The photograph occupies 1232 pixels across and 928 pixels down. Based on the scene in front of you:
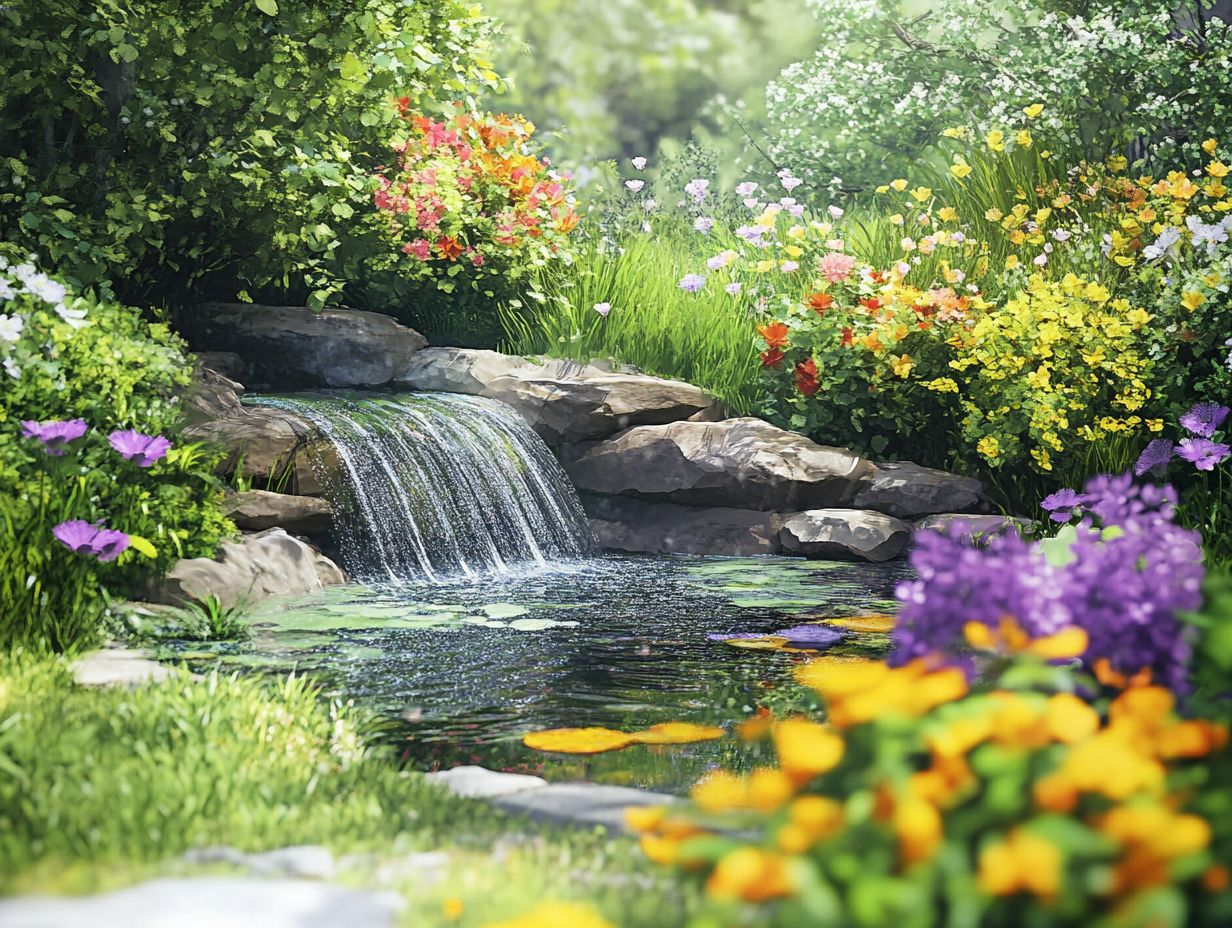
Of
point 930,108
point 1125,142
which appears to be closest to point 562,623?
point 1125,142

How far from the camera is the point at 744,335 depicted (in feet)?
33.3

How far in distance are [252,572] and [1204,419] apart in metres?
5.04


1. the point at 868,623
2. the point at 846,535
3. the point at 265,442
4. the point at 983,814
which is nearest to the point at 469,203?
the point at 265,442

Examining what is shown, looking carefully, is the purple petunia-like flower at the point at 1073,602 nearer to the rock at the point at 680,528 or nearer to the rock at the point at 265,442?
the rock at the point at 265,442

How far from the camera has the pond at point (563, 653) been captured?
409cm

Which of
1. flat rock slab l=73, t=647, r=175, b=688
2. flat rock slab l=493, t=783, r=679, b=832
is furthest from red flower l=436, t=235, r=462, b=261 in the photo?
flat rock slab l=493, t=783, r=679, b=832

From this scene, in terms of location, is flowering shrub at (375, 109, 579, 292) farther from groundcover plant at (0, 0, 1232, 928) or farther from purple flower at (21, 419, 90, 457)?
purple flower at (21, 419, 90, 457)

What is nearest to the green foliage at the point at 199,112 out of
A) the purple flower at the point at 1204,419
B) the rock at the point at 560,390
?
the rock at the point at 560,390

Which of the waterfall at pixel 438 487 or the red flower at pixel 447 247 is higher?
the red flower at pixel 447 247

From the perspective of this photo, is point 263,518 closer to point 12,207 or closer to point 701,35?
point 12,207

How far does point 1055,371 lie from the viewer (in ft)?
27.2

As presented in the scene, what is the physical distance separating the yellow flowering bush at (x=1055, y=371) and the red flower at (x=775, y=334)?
4.18 ft

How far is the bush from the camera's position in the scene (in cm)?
496

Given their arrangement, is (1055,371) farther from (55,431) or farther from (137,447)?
(55,431)
